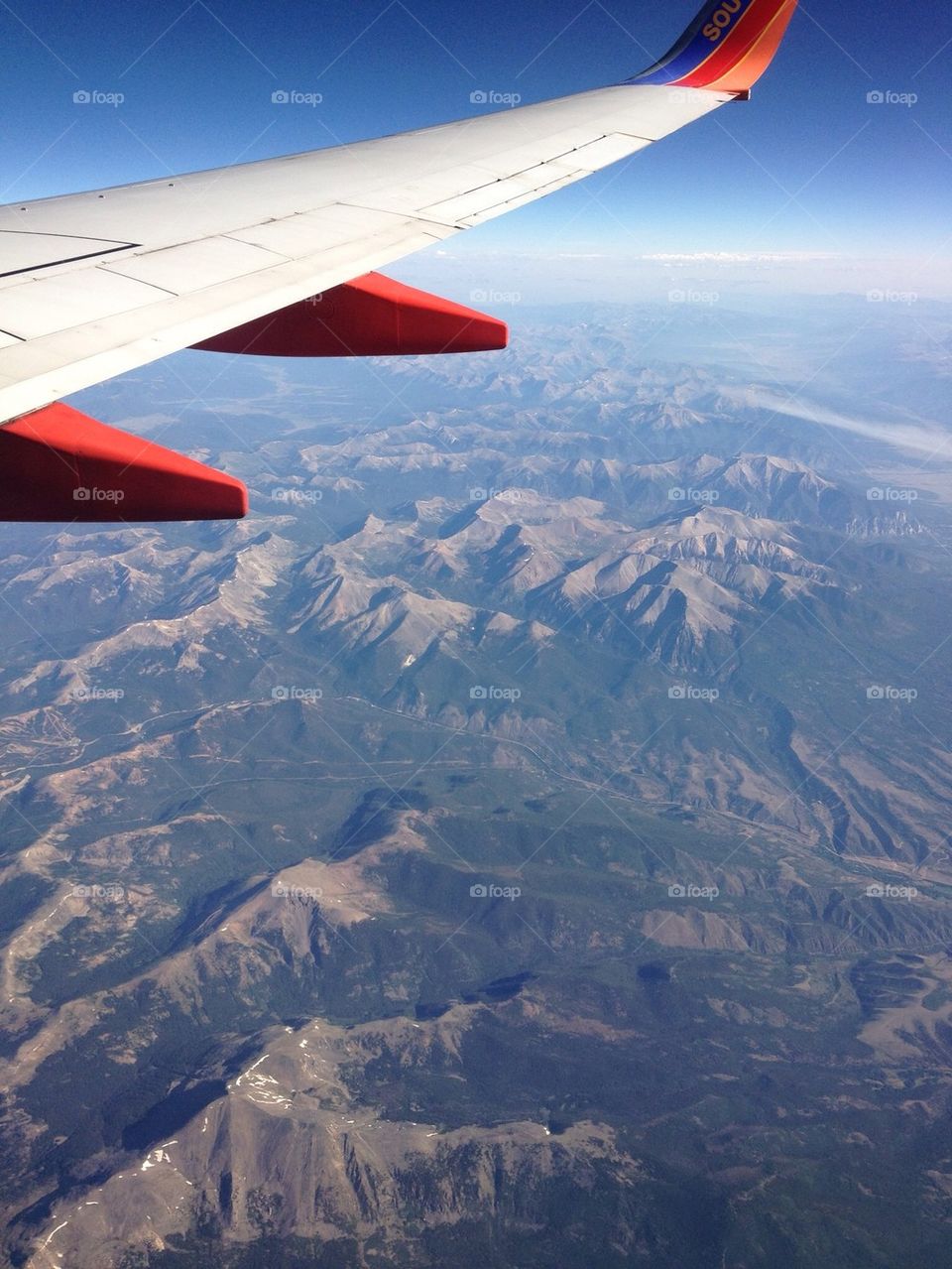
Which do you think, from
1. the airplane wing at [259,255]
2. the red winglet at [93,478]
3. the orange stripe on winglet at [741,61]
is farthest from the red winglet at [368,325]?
the orange stripe on winglet at [741,61]

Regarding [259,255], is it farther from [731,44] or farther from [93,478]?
[731,44]

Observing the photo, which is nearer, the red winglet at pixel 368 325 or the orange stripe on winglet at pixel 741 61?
the red winglet at pixel 368 325

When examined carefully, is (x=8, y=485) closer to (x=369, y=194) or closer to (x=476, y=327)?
(x=476, y=327)

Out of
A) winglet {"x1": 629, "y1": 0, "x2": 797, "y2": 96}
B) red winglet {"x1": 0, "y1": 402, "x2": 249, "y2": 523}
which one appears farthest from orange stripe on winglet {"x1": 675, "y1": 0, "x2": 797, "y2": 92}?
red winglet {"x1": 0, "y1": 402, "x2": 249, "y2": 523}

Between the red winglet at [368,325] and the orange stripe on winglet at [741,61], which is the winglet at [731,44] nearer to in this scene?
the orange stripe on winglet at [741,61]

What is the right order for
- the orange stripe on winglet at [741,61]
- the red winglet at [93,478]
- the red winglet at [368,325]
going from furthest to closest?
the orange stripe on winglet at [741,61] → the red winglet at [368,325] → the red winglet at [93,478]

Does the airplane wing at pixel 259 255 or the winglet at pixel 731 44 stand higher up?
the winglet at pixel 731 44

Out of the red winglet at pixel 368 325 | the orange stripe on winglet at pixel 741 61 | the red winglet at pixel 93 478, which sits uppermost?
the orange stripe on winglet at pixel 741 61
